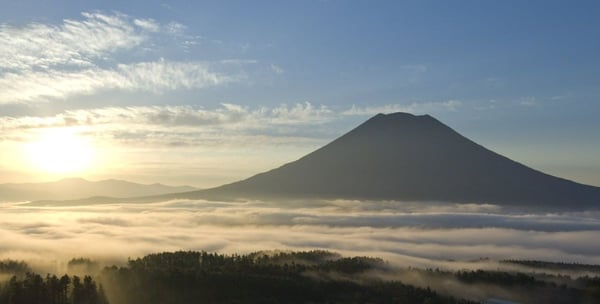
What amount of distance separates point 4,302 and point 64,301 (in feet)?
58.5

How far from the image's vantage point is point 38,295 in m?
192

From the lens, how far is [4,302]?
191250 millimetres

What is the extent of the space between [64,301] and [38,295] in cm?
826

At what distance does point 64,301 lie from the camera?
19538cm
